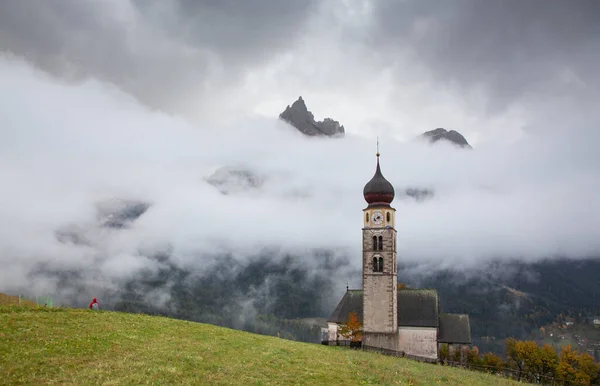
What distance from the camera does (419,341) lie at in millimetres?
75250

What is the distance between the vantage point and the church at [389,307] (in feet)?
243

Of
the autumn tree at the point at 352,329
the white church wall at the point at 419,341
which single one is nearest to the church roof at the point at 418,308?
the white church wall at the point at 419,341

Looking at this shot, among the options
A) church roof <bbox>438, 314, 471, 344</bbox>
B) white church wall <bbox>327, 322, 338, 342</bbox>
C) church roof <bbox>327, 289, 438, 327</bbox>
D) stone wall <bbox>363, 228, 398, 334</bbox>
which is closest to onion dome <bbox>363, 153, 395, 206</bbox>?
stone wall <bbox>363, 228, 398, 334</bbox>

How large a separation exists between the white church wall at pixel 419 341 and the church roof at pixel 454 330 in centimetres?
172

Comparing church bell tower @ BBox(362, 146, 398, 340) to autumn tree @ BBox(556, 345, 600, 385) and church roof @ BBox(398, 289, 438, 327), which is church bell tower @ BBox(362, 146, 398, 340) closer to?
church roof @ BBox(398, 289, 438, 327)

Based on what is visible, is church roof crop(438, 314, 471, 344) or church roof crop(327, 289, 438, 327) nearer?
church roof crop(438, 314, 471, 344)

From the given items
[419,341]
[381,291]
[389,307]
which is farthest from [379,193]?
[419,341]

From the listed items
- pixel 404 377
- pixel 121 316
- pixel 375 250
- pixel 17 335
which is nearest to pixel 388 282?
pixel 375 250

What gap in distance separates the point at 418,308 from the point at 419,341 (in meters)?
5.39

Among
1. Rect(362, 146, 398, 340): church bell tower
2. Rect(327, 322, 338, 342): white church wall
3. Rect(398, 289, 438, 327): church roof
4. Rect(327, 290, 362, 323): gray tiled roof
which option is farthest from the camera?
Rect(327, 322, 338, 342): white church wall

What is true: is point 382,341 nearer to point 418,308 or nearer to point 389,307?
point 389,307

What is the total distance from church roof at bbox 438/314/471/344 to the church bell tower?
26.5 feet

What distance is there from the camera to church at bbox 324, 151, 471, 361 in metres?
74.0

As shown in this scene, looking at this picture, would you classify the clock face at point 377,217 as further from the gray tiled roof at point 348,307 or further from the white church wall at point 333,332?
the white church wall at point 333,332
